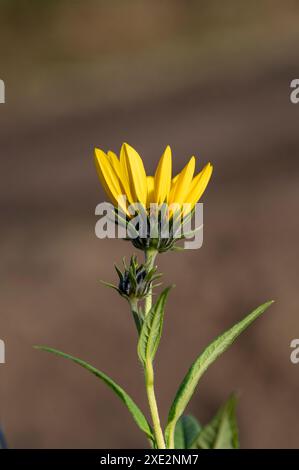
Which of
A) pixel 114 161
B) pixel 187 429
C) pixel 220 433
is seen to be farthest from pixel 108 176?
pixel 187 429

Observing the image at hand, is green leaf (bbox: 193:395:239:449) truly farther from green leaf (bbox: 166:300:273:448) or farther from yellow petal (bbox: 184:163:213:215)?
yellow petal (bbox: 184:163:213:215)

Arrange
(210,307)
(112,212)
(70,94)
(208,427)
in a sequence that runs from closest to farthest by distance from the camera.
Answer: (208,427), (112,212), (210,307), (70,94)

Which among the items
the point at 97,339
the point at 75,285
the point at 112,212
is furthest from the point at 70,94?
the point at 112,212

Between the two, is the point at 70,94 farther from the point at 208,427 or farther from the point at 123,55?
the point at 208,427

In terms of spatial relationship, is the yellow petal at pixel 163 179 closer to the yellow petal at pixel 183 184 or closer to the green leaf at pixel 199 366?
the yellow petal at pixel 183 184

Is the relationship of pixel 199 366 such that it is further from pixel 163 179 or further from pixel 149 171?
pixel 149 171

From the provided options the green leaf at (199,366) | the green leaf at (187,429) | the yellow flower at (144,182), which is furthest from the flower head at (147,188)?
the green leaf at (187,429)
